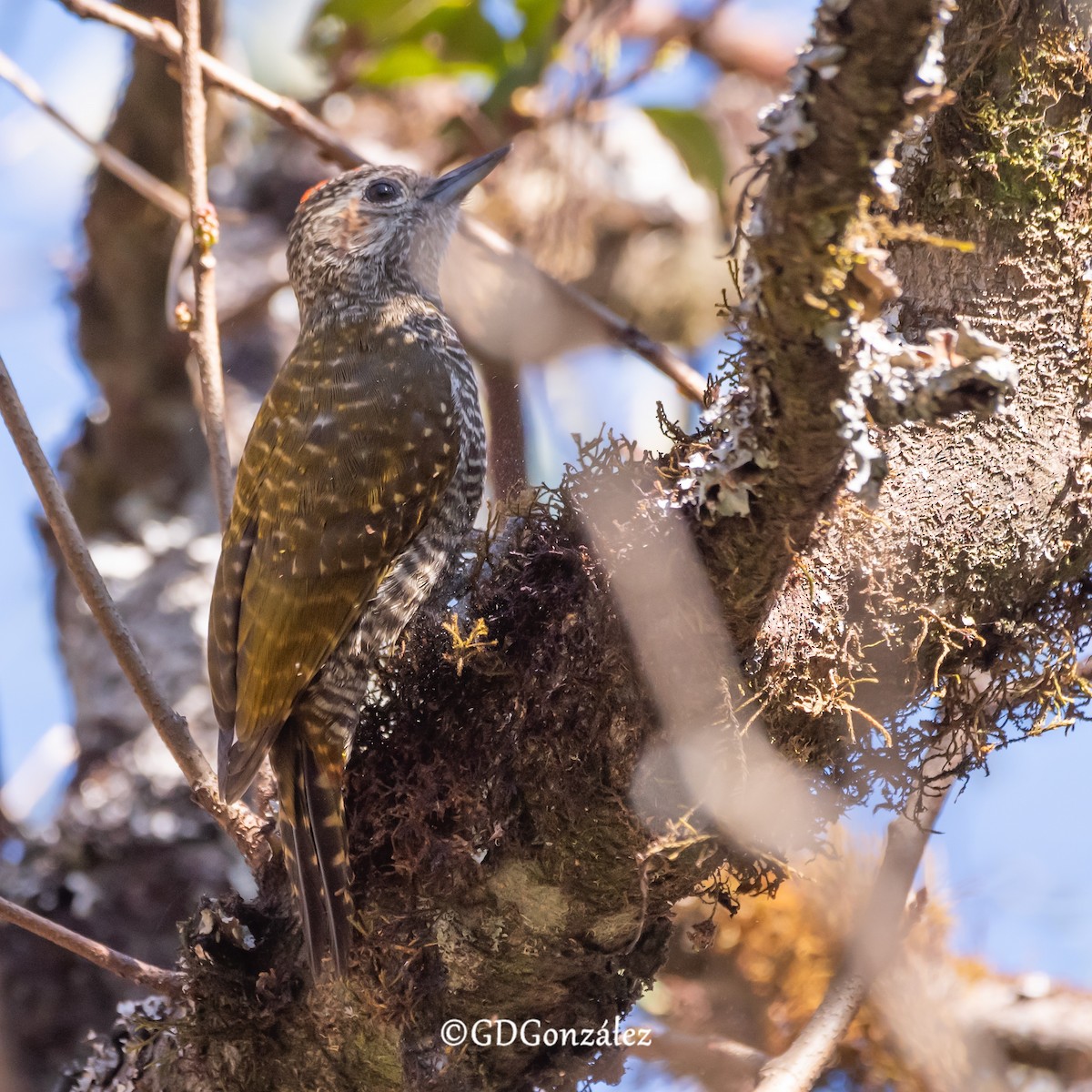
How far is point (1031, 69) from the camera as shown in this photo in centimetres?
204

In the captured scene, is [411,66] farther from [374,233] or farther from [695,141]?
[374,233]

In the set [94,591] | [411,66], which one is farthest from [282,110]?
[411,66]

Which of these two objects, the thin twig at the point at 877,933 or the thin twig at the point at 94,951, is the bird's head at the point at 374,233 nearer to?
the thin twig at the point at 94,951

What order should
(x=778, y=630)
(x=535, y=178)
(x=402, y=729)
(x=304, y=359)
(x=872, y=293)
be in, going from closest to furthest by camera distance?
1. (x=872, y=293)
2. (x=778, y=630)
3. (x=402, y=729)
4. (x=304, y=359)
5. (x=535, y=178)

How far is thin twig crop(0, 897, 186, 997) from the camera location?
1.95m

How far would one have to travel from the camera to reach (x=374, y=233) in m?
3.43

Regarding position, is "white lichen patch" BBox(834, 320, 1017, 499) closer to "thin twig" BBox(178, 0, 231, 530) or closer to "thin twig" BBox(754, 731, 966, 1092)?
"thin twig" BBox(754, 731, 966, 1092)

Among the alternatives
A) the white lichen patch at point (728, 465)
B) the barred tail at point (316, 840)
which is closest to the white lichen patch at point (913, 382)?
the white lichen patch at point (728, 465)

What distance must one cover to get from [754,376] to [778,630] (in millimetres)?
472

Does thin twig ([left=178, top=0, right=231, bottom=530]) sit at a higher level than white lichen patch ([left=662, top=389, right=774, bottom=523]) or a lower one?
higher

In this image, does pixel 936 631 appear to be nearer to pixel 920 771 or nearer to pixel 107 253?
pixel 920 771

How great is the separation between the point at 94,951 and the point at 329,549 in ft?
3.00

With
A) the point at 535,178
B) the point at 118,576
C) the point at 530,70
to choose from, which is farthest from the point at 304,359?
the point at 535,178

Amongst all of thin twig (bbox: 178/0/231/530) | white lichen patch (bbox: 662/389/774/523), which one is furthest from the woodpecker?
white lichen patch (bbox: 662/389/774/523)
